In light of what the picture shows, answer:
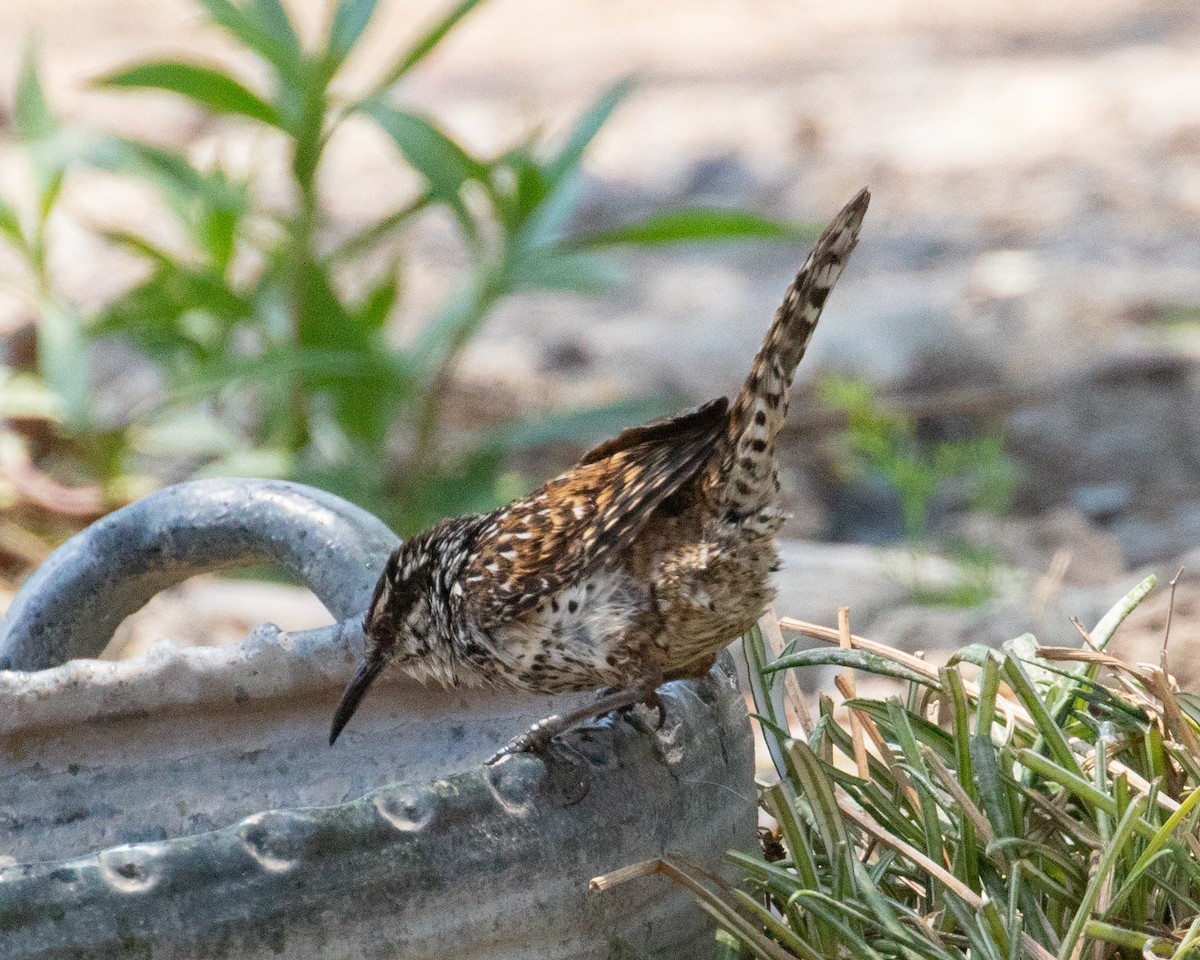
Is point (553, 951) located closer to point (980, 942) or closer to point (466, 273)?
point (980, 942)

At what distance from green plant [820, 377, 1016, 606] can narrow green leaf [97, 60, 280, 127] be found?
7.18ft

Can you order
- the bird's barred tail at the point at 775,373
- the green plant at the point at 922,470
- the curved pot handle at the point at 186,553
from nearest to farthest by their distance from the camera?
1. the bird's barred tail at the point at 775,373
2. the curved pot handle at the point at 186,553
3. the green plant at the point at 922,470

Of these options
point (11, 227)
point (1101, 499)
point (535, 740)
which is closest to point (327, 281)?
point (11, 227)

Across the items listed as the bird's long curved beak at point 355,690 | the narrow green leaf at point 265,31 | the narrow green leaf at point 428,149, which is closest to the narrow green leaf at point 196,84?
the narrow green leaf at point 265,31

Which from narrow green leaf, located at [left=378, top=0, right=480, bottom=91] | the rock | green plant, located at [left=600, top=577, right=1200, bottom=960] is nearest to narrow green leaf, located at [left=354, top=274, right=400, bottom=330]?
narrow green leaf, located at [left=378, top=0, right=480, bottom=91]

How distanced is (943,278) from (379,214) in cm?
327

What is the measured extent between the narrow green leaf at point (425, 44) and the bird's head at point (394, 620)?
10.7 feet

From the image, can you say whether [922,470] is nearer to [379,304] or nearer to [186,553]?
[379,304]

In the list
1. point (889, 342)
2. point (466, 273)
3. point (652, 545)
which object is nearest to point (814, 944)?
point (652, 545)

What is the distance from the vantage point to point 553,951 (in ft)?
6.74

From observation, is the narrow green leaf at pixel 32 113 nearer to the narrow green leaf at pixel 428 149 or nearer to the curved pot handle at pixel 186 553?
the narrow green leaf at pixel 428 149

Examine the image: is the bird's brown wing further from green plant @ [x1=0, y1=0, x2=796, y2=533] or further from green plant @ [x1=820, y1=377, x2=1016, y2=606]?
green plant @ [x1=0, y1=0, x2=796, y2=533]

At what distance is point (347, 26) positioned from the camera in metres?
5.73

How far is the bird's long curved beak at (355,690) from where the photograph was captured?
2.52m
